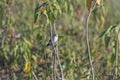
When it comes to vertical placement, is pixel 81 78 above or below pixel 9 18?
below

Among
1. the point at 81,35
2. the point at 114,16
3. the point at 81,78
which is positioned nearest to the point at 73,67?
the point at 81,78

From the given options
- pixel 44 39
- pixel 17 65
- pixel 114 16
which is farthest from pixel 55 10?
pixel 114 16

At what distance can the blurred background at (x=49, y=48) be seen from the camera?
11.1 feet

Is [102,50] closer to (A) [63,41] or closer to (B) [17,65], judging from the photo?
(A) [63,41]

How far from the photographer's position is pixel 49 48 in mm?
4527

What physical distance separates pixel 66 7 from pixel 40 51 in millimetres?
585

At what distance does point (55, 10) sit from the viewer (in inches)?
116

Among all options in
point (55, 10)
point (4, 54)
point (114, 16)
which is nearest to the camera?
point (55, 10)

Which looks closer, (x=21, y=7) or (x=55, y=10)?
(x=55, y=10)

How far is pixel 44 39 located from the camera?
402 cm

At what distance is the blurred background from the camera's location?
338 cm

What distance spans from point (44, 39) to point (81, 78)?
0.72 m

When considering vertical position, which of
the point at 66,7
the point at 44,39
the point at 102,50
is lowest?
the point at 102,50

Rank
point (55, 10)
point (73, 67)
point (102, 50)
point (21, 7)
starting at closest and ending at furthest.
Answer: point (55, 10) < point (73, 67) < point (102, 50) < point (21, 7)
